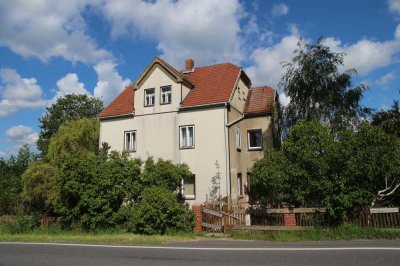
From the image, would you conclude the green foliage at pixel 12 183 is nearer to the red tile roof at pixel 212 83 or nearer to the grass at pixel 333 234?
the red tile roof at pixel 212 83

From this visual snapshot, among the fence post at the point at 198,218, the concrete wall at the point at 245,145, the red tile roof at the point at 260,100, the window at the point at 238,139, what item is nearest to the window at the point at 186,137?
the concrete wall at the point at 245,145

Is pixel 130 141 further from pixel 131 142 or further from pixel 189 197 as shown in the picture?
pixel 189 197

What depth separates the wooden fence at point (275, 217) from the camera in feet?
51.4

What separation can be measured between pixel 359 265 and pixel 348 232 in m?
A: 6.54

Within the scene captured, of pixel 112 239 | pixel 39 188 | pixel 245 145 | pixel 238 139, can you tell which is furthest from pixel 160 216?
pixel 39 188

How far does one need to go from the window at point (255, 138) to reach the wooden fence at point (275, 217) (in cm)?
849

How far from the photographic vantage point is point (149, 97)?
2738 centimetres

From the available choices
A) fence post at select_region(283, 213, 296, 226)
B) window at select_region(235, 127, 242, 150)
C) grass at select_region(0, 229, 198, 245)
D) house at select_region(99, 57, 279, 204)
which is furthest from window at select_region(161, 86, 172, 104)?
fence post at select_region(283, 213, 296, 226)

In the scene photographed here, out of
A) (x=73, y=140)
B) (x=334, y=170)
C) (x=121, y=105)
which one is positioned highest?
(x=121, y=105)

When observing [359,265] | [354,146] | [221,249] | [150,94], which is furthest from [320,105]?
[359,265]

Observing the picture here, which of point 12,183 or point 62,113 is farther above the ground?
point 62,113

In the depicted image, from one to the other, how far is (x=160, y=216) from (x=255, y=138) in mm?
11155

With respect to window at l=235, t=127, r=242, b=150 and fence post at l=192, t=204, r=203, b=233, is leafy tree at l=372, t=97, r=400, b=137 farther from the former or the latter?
fence post at l=192, t=204, r=203, b=233

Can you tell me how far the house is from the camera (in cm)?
2452
